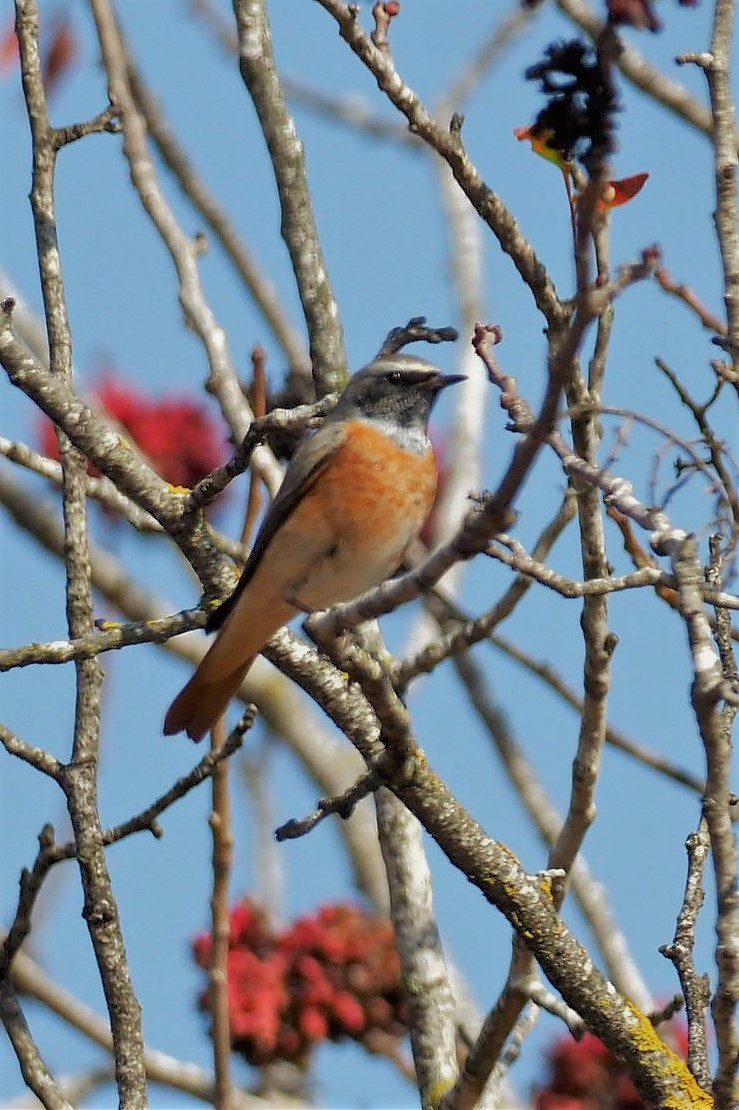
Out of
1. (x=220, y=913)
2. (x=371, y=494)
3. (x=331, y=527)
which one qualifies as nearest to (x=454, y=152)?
(x=371, y=494)

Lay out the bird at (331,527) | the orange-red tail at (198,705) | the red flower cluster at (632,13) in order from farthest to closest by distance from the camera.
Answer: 1. the orange-red tail at (198,705)
2. the bird at (331,527)
3. the red flower cluster at (632,13)

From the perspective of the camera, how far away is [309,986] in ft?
20.0

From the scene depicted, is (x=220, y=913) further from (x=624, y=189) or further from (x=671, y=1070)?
(x=624, y=189)

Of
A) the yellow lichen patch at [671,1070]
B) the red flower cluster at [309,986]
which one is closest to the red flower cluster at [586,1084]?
the red flower cluster at [309,986]

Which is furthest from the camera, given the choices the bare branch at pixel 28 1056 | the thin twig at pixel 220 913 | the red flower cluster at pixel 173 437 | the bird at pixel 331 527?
the red flower cluster at pixel 173 437

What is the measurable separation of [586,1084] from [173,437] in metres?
4.09

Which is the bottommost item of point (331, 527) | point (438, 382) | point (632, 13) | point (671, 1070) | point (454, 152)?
point (671, 1070)

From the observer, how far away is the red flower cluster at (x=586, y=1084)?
5.32m

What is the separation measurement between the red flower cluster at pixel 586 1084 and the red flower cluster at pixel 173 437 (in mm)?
3554

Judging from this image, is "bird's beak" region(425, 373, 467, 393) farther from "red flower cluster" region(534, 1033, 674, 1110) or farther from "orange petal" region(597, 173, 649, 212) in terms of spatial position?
"red flower cluster" region(534, 1033, 674, 1110)

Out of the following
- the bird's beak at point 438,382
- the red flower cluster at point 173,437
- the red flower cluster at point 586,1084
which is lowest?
the red flower cluster at point 586,1084

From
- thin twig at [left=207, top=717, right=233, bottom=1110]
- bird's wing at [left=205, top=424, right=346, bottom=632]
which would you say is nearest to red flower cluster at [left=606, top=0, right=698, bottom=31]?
thin twig at [left=207, top=717, right=233, bottom=1110]

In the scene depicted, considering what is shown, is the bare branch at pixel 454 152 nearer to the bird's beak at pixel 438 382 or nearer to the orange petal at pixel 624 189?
the orange petal at pixel 624 189

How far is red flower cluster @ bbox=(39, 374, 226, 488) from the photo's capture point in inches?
310
